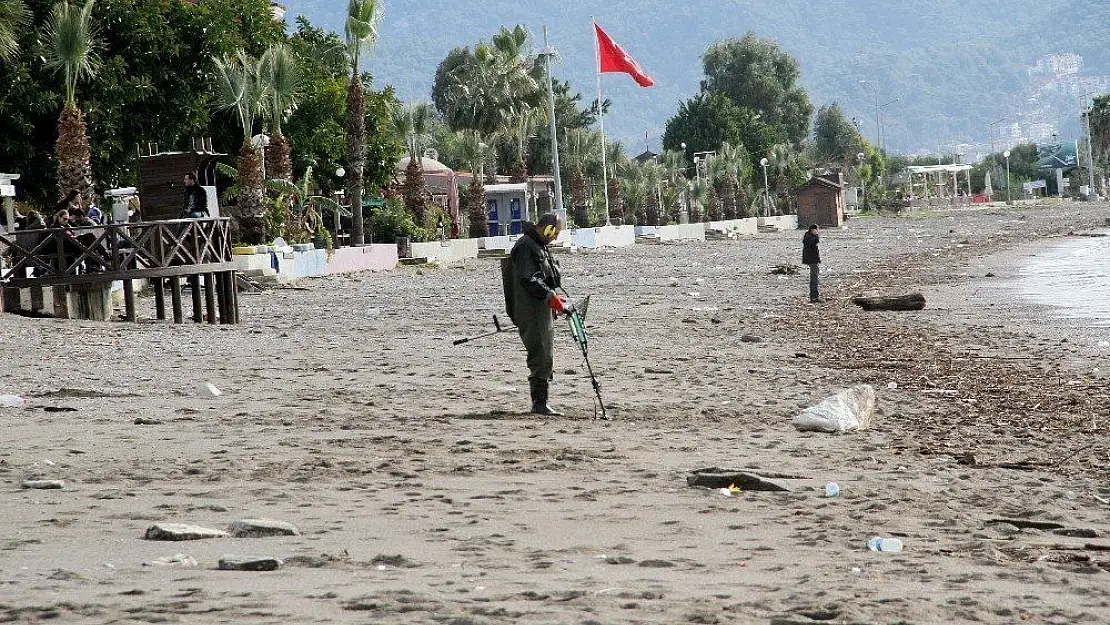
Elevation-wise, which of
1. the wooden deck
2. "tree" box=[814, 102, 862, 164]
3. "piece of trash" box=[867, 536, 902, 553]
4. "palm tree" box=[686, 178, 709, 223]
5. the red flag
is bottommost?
"piece of trash" box=[867, 536, 902, 553]

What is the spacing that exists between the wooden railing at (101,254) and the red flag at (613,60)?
106 feet

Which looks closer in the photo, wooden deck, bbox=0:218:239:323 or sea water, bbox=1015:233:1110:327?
wooden deck, bbox=0:218:239:323

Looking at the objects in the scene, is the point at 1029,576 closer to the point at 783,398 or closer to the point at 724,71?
the point at 783,398

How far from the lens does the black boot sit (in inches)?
471

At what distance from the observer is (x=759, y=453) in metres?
10.0

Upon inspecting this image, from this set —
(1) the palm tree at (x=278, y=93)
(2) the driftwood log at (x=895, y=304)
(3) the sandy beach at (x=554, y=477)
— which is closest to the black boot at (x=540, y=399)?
(3) the sandy beach at (x=554, y=477)

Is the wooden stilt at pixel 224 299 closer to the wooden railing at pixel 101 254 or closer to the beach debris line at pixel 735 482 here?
the wooden railing at pixel 101 254

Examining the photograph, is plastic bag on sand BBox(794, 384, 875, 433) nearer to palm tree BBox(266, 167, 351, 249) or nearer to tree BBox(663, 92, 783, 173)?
palm tree BBox(266, 167, 351, 249)

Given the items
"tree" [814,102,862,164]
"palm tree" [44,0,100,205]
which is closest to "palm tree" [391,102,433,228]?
"palm tree" [44,0,100,205]

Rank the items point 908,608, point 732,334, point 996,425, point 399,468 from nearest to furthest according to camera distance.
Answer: point 908,608, point 399,468, point 996,425, point 732,334

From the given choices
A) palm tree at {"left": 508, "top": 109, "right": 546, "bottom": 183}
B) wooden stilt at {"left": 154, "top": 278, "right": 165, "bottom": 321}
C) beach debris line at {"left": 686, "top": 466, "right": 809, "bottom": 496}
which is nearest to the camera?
beach debris line at {"left": 686, "top": 466, "right": 809, "bottom": 496}

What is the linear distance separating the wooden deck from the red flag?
3180 centimetres

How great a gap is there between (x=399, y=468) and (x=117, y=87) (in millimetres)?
33432

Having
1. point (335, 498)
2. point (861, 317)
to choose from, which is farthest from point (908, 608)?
point (861, 317)
